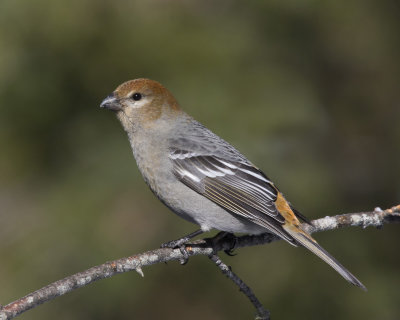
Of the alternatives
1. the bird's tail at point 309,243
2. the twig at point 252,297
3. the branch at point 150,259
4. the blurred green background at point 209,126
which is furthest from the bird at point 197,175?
the blurred green background at point 209,126

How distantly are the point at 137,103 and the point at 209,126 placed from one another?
64.6 inches

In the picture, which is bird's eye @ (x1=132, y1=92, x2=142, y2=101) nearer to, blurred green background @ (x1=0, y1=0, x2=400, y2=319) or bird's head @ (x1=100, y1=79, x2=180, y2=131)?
bird's head @ (x1=100, y1=79, x2=180, y2=131)

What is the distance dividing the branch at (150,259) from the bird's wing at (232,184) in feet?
1.06

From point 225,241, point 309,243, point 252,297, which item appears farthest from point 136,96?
point 252,297

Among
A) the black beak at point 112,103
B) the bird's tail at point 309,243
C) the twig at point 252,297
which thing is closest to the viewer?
the twig at point 252,297

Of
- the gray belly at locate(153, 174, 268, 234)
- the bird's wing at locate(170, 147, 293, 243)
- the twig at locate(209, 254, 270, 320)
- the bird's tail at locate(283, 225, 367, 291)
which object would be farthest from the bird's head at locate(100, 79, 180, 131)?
the twig at locate(209, 254, 270, 320)

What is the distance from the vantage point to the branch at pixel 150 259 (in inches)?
127

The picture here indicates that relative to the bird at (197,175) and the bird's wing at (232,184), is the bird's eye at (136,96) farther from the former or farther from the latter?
the bird's wing at (232,184)

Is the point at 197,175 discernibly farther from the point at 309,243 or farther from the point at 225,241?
the point at 309,243

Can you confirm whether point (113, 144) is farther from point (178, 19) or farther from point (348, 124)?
point (348, 124)

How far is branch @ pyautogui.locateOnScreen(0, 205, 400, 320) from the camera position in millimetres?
3238

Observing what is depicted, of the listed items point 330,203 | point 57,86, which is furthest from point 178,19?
point 330,203

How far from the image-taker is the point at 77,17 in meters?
7.31

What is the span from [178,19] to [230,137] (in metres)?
1.99
